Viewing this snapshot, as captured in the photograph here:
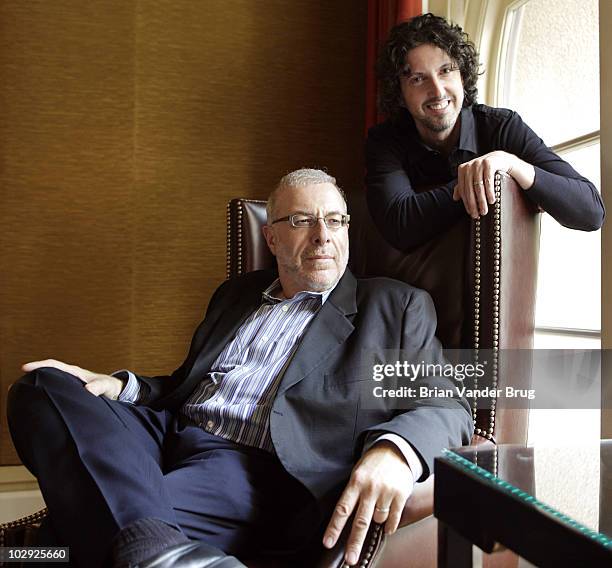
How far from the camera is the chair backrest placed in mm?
1541

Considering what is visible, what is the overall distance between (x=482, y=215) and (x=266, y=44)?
5.72ft

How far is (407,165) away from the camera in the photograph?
198cm

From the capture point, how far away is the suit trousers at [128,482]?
1195 millimetres

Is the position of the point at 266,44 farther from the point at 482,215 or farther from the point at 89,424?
the point at 89,424

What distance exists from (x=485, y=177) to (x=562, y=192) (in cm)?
20

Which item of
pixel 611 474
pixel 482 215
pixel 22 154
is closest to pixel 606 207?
pixel 482 215

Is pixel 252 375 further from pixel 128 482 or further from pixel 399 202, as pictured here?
pixel 399 202

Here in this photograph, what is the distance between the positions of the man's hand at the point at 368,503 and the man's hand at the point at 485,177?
0.68 m

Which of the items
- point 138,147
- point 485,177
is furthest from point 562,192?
point 138,147

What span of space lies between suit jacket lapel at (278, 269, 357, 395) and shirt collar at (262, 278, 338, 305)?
0.04 m

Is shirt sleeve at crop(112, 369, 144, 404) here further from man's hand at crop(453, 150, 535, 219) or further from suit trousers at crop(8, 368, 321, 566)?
man's hand at crop(453, 150, 535, 219)

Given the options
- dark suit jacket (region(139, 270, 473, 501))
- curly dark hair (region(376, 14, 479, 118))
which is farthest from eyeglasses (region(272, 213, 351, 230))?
curly dark hair (region(376, 14, 479, 118))

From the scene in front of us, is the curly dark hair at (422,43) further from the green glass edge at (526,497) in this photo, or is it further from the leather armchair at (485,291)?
the green glass edge at (526,497)

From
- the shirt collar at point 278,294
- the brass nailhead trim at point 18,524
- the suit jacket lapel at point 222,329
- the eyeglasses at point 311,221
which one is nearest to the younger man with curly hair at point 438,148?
the eyeglasses at point 311,221
